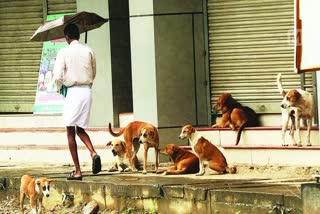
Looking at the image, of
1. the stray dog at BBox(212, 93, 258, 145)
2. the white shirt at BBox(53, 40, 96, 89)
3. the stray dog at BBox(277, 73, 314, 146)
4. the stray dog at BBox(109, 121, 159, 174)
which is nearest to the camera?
the white shirt at BBox(53, 40, 96, 89)

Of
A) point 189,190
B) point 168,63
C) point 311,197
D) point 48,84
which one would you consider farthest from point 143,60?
point 311,197

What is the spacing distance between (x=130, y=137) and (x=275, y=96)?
2582 millimetres

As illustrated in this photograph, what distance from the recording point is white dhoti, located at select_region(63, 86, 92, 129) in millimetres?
11828

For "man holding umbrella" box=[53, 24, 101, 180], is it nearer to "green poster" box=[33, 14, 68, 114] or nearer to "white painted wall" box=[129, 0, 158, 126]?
"white painted wall" box=[129, 0, 158, 126]

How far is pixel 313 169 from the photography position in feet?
40.6

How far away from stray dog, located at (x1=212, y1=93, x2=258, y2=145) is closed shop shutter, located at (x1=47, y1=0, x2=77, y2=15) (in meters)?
4.27

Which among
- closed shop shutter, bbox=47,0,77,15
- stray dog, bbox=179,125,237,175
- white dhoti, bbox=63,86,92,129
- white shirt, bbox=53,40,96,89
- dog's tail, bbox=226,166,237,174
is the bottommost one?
dog's tail, bbox=226,166,237,174

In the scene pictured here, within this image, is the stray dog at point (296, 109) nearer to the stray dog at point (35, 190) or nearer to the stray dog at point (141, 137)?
the stray dog at point (141, 137)

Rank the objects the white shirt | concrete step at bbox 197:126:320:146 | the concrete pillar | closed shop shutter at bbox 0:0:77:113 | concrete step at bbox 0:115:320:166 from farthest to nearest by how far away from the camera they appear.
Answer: closed shop shutter at bbox 0:0:77:113
concrete step at bbox 197:126:320:146
concrete step at bbox 0:115:320:166
the white shirt
the concrete pillar

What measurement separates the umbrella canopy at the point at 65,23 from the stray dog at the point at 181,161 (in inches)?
114

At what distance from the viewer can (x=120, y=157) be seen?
13.5 meters

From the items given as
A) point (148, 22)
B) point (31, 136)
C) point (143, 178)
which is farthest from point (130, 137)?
point (31, 136)

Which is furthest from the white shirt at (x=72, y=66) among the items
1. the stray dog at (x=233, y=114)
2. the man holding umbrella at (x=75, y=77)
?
the stray dog at (x=233, y=114)

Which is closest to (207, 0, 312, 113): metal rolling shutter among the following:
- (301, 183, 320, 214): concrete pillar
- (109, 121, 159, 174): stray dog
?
(109, 121, 159, 174): stray dog
